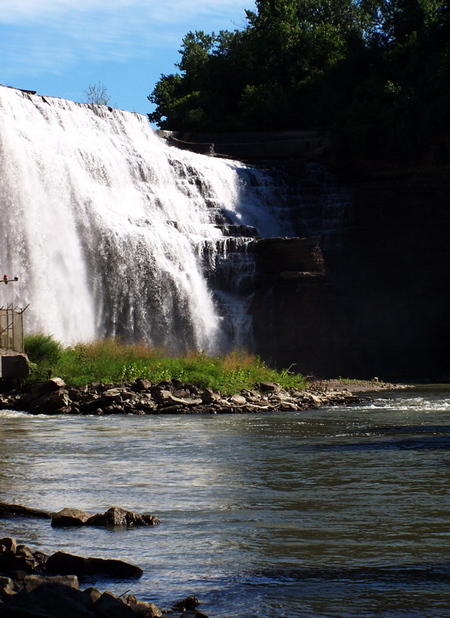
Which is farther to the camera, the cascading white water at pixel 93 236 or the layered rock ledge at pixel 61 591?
the cascading white water at pixel 93 236

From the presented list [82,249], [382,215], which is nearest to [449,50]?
[382,215]

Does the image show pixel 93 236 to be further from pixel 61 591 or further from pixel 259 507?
pixel 61 591

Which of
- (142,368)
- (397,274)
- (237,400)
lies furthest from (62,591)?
(397,274)

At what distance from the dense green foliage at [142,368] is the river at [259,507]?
7163 mm

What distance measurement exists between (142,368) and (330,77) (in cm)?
3677

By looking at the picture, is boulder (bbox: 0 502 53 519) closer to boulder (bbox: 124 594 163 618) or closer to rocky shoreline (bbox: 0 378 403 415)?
boulder (bbox: 124 594 163 618)

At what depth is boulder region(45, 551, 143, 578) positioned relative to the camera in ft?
27.5

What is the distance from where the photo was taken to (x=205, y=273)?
43719 mm

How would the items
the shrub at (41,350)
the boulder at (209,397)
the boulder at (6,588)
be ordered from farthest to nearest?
1. the shrub at (41,350)
2. the boulder at (209,397)
3. the boulder at (6,588)

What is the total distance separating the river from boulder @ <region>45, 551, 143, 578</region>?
0.24m

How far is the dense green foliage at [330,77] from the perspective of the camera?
52.7 metres

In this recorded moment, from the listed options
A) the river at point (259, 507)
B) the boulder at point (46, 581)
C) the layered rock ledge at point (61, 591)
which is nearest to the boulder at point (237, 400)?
the river at point (259, 507)

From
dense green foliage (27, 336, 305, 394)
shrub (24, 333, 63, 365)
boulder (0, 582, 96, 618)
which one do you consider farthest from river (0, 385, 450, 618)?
shrub (24, 333, 63, 365)

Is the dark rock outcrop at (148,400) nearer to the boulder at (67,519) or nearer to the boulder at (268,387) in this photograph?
the boulder at (268,387)
